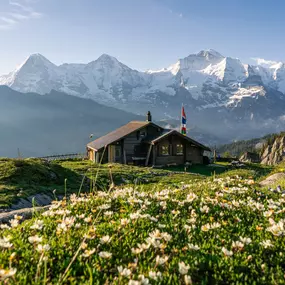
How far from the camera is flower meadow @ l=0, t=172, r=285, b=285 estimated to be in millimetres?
3338

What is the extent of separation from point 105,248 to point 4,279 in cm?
130

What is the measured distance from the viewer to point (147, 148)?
4703 cm

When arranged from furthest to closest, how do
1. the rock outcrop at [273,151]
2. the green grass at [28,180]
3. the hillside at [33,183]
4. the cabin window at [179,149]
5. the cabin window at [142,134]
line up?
the rock outcrop at [273,151], the cabin window at [142,134], the cabin window at [179,149], the green grass at [28,180], the hillside at [33,183]

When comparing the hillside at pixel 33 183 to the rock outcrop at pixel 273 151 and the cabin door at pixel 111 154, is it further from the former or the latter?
the rock outcrop at pixel 273 151

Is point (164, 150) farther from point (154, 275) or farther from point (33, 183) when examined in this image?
point (154, 275)

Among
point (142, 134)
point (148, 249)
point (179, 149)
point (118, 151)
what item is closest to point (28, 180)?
point (148, 249)

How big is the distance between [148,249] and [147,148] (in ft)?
141

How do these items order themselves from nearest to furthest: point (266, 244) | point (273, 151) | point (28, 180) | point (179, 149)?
point (266, 244) → point (28, 180) → point (179, 149) → point (273, 151)

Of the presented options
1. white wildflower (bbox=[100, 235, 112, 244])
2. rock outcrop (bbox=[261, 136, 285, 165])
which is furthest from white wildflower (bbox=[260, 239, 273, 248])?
rock outcrop (bbox=[261, 136, 285, 165])

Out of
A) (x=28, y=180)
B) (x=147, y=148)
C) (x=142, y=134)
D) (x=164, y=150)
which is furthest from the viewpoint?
(x=142, y=134)

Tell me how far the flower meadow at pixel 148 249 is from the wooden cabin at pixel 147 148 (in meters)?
39.1

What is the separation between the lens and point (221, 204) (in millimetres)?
5816

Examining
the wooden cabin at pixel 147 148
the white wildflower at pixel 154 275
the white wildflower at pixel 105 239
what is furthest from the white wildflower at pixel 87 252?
the wooden cabin at pixel 147 148

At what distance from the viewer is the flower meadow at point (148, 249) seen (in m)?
3.34
